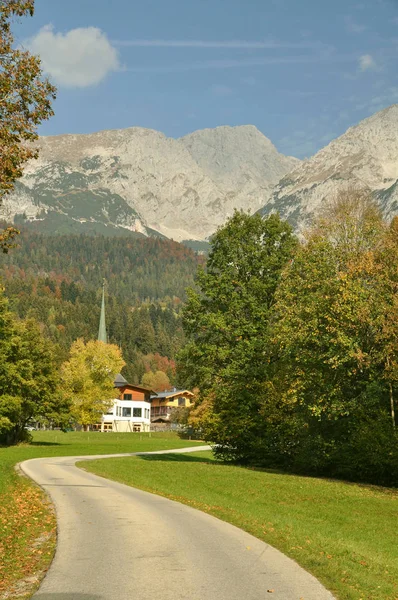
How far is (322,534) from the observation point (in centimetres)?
1730

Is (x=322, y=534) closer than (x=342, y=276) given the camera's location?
Yes

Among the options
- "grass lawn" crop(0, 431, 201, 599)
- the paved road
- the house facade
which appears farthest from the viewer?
the house facade

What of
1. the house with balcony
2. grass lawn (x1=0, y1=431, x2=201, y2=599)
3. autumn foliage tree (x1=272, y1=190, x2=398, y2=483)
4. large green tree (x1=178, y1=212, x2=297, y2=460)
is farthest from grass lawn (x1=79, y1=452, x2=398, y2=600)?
the house with balcony

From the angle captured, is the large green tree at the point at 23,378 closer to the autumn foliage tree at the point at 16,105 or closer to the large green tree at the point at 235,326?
the large green tree at the point at 235,326

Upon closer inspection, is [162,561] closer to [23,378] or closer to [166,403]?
[23,378]

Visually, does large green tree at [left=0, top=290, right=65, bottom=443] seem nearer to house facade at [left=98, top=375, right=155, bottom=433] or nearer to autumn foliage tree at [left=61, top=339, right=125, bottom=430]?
autumn foliage tree at [left=61, top=339, right=125, bottom=430]

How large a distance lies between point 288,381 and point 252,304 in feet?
20.7

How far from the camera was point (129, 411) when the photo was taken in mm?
137625


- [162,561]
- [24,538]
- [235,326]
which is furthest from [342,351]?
[162,561]

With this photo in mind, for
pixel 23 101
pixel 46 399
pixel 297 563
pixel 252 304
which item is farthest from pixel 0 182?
pixel 46 399

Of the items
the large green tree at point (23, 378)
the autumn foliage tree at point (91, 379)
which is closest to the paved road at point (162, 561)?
the large green tree at point (23, 378)

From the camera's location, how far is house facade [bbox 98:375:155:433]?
13338 cm

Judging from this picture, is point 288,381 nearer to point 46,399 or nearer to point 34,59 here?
point 34,59

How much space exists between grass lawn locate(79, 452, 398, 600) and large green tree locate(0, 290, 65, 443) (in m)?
22.2
